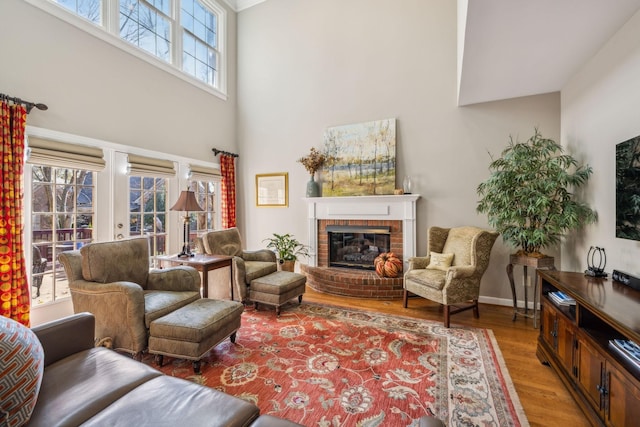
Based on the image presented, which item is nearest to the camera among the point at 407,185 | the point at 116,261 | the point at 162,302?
the point at 162,302

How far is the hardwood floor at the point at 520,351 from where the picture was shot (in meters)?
1.73

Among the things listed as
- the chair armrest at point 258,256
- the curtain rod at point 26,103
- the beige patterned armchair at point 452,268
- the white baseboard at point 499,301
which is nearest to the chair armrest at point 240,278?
the chair armrest at point 258,256

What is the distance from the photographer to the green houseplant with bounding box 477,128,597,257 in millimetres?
2746

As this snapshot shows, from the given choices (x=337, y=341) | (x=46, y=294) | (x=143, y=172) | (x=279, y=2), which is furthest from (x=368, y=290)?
(x=279, y=2)

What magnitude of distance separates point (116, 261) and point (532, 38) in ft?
13.0

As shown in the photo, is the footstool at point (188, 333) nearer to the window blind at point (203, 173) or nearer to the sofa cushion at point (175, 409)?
the sofa cushion at point (175, 409)

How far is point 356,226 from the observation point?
4.41 m

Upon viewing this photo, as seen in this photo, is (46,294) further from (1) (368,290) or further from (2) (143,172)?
(1) (368,290)

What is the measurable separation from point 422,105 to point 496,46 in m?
1.63

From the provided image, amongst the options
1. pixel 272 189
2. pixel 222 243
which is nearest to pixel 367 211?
pixel 272 189

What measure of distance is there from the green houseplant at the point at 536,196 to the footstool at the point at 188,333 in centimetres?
298

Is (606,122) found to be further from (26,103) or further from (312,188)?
(26,103)

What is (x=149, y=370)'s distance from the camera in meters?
1.45

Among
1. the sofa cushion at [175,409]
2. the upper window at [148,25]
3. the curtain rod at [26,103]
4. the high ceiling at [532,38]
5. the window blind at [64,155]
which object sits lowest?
the sofa cushion at [175,409]
